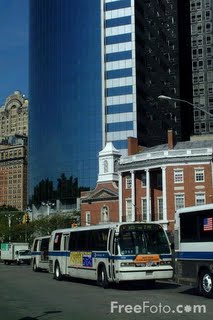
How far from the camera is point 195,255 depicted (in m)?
20.2

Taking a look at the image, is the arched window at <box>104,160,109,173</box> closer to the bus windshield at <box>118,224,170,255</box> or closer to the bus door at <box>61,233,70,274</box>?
the bus door at <box>61,233,70,274</box>

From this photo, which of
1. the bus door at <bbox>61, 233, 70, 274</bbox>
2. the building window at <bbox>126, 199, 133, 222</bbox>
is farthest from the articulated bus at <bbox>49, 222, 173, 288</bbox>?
the building window at <bbox>126, 199, 133, 222</bbox>

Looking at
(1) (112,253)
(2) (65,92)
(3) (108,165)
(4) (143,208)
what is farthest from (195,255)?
(2) (65,92)

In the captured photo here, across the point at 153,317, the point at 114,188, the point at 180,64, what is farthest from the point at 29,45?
the point at 153,317

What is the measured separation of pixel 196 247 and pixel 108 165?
235ft

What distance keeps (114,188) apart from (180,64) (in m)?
69.2

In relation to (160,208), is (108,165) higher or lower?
higher

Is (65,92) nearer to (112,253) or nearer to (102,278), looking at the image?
(102,278)

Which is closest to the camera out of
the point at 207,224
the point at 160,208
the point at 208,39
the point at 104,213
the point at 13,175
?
the point at 207,224

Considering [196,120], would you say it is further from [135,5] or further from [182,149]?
[182,149]

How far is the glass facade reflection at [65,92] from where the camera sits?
119 meters

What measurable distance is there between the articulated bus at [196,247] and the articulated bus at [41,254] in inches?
784

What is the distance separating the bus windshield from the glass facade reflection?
3641 inches

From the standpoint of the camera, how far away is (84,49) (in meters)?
124
